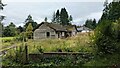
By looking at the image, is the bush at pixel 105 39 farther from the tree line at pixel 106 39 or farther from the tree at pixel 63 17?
the tree at pixel 63 17

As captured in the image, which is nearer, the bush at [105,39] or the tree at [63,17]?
the bush at [105,39]

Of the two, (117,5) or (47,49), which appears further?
(117,5)

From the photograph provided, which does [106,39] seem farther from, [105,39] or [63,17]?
[63,17]

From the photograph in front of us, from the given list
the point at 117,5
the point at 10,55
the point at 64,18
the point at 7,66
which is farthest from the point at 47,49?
the point at 64,18

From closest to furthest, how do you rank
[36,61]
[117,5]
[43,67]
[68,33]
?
[43,67] → [36,61] → [117,5] → [68,33]

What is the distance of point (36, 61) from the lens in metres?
9.80

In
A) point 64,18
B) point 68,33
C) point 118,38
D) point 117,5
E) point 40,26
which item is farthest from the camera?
point 64,18

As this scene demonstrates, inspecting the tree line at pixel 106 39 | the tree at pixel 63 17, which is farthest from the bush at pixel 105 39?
the tree at pixel 63 17

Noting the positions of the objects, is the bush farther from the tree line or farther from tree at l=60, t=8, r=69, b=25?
tree at l=60, t=8, r=69, b=25

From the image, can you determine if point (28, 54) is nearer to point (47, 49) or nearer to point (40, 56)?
point (40, 56)

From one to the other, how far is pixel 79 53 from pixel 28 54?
2.13m

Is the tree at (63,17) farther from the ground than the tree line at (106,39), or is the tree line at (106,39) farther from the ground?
the tree line at (106,39)

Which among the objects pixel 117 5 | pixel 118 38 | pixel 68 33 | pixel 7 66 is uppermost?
pixel 117 5

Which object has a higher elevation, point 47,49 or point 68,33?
point 47,49
